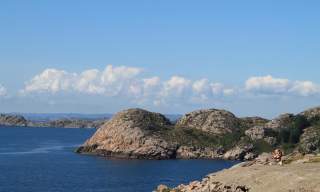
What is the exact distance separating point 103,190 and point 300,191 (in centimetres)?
10256

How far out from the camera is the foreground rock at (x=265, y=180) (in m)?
65.4

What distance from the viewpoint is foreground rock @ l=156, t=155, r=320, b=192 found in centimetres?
6541

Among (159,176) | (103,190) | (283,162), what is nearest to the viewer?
(283,162)

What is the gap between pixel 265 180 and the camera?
227 ft

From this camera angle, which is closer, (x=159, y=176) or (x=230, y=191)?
(x=230, y=191)

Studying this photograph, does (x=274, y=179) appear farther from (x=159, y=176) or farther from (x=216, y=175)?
(x=159, y=176)

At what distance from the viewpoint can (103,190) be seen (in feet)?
528

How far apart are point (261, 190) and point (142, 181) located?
120259 millimetres

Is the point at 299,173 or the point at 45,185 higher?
the point at 299,173

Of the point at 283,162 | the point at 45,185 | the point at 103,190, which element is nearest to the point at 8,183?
the point at 45,185

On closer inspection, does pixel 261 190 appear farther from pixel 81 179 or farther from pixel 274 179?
pixel 81 179

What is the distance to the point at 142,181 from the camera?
18512cm

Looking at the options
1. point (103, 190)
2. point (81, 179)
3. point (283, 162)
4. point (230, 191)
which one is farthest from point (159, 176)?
point (230, 191)

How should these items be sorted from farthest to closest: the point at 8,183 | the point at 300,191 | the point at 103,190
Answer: the point at 8,183 < the point at 103,190 < the point at 300,191
